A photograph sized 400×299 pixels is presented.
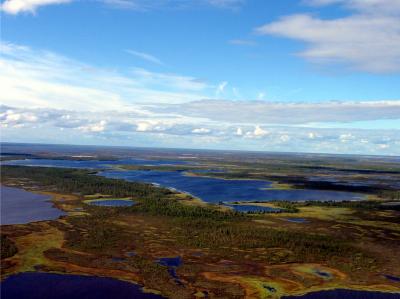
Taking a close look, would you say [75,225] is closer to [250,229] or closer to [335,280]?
[250,229]

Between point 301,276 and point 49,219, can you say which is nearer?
point 301,276

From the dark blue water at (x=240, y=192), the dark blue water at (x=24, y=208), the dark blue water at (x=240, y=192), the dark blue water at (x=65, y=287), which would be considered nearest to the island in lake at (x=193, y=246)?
the dark blue water at (x=65, y=287)

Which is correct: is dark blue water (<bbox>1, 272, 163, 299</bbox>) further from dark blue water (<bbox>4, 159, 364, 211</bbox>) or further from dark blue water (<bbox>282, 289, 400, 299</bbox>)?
dark blue water (<bbox>4, 159, 364, 211</bbox>)

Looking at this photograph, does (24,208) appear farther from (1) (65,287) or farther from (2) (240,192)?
(2) (240,192)

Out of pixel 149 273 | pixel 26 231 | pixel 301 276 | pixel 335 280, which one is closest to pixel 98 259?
pixel 149 273

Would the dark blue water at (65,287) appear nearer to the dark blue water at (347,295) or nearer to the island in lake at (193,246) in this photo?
the island in lake at (193,246)
